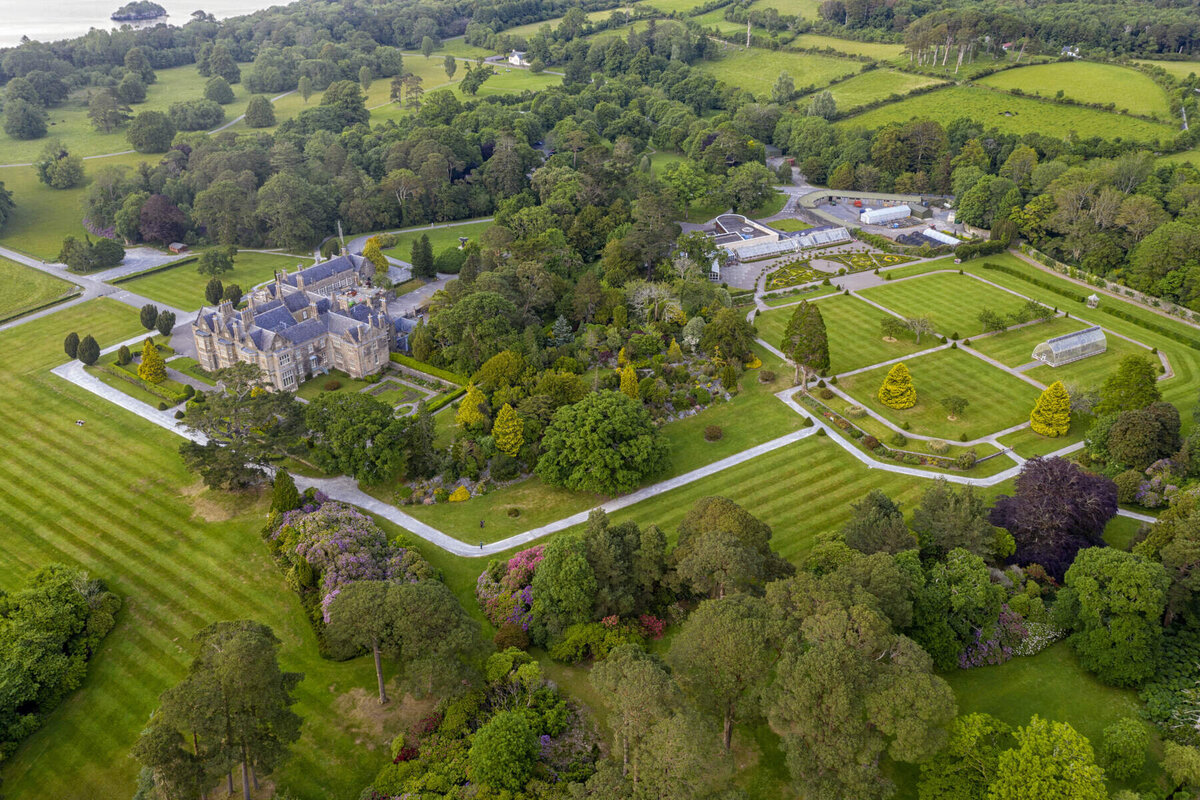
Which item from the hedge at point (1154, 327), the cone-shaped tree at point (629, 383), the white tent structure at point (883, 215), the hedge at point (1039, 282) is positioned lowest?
the hedge at point (1154, 327)

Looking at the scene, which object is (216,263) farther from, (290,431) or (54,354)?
(290,431)

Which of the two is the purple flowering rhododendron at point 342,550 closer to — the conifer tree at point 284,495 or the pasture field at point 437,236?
the conifer tree at point 284,495

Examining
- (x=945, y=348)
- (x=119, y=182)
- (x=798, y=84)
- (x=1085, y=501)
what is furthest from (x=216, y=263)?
(x=798, y=84)

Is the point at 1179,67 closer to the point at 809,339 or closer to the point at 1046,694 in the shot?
the point at 809,339

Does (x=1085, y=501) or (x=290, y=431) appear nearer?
(x=1085, y=501)

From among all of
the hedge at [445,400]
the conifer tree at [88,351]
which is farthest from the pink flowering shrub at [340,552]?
the conifer tree at [88,351]

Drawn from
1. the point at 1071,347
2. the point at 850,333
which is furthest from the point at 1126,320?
the point at 850,333
